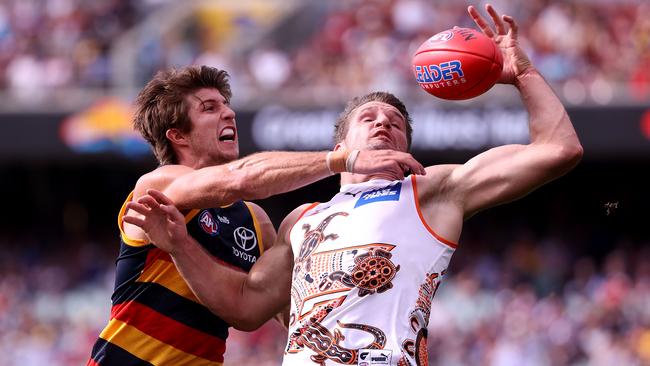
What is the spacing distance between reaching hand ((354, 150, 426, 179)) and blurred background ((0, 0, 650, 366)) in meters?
9.12

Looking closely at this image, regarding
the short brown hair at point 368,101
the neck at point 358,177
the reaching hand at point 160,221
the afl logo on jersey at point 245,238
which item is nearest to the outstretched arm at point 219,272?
the reaching hand at point 160,221

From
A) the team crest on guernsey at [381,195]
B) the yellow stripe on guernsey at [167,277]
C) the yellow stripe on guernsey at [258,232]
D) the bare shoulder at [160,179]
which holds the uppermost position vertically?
the bare shoulder at [160,179]

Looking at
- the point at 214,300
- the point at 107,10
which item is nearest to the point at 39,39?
the point at 107,10

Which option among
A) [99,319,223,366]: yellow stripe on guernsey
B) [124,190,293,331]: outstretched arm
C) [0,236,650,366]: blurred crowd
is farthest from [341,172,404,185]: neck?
[0,236,650,366]: blurred crowd

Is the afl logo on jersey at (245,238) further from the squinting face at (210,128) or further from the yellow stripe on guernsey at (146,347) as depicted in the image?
the yellow stripe on guernsey at (146,347)

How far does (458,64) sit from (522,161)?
64cm

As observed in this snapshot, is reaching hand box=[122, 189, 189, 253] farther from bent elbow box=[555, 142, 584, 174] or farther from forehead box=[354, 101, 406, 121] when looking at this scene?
bent elbow box=[555, 142, 584, 174]

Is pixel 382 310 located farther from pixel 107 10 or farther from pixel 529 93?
pixel 107 10

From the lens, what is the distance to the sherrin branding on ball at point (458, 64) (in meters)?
5.83

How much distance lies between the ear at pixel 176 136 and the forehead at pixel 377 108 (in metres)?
0.97

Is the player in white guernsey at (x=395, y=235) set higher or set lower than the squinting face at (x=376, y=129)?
lower

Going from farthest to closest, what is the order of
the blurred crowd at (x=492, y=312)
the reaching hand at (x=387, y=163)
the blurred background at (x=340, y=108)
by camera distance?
the blurred background at (x=340, y=108)
the blurred crowd at (x=492, y=312)
the reaching hand at (x=387, y=163)

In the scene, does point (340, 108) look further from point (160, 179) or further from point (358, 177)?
point (358, 177)

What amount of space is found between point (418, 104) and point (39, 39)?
6.44 meters
